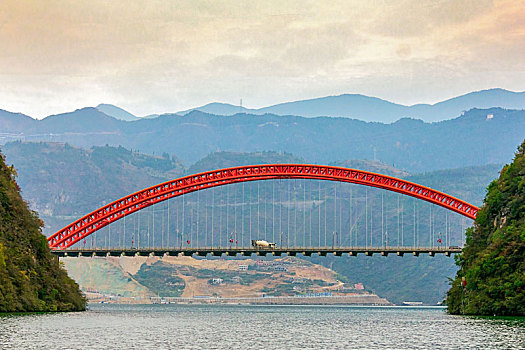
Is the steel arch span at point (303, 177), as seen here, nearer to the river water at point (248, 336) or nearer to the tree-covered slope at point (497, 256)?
the tree-covered slope at point (497, 256)

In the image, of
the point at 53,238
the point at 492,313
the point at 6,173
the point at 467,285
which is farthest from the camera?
the point at 53,238

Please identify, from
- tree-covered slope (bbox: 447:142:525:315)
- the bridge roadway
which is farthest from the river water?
the bridge roadway

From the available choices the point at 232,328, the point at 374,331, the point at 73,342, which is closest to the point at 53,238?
the point at 232,328

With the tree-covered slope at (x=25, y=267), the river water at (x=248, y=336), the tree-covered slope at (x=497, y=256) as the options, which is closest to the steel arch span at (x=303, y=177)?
the tree-covered slope at (x=497, y=256)

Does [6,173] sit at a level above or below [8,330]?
above

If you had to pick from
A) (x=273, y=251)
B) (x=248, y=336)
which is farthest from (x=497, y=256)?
(x=273, y=251)

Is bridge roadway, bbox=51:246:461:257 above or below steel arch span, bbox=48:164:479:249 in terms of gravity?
below

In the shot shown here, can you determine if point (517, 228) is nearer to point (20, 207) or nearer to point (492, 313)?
point (492, 313)

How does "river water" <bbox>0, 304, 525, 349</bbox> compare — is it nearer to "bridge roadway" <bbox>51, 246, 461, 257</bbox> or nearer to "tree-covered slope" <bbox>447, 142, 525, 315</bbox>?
"tree-covered slope" <bbox>447, 142, 525, 315</bbox>
